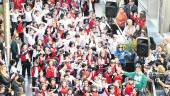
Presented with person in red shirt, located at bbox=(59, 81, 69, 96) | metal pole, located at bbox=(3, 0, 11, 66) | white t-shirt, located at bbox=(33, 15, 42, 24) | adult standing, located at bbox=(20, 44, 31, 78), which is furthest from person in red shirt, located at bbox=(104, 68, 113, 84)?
white t-shirt, located at bbox=(33, 15, 42, 24)

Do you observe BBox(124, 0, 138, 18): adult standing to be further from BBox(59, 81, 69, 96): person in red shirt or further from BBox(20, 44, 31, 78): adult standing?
BBox(59, 81, 69, 96): person in red shirt

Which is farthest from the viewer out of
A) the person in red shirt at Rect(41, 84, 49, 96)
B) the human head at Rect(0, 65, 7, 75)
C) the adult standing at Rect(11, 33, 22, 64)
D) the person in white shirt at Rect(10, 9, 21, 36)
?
the person in white shirt at Rect(10, 9, 21, 36)

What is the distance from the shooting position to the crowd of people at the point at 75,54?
2088 cm

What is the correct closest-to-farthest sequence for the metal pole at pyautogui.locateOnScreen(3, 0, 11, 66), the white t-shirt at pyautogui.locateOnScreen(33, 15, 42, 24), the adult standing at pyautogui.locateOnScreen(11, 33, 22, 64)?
the adult standing at pyautogui.locateOnScreen(11, 33, 22, 64), the metal pole at pyautogui.locateOnScreen(3, 0, 11, 66), the white t-shirt at pyautogui.locateOnScreen(33, 15, 42, 24)

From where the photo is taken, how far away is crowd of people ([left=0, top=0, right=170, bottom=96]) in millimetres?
20875

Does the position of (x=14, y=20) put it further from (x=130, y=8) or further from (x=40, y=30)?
(x=130, y=8)

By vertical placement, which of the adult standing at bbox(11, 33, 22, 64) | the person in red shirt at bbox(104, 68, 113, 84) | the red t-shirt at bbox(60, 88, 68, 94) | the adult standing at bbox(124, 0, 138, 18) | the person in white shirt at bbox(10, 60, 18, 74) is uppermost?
the adult standing at bbox(124, 0, 138, 18)

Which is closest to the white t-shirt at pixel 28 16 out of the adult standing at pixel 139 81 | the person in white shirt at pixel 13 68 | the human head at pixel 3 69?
the person in white shirt at pixel 13 68

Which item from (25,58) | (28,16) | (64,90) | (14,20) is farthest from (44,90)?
(28,16)

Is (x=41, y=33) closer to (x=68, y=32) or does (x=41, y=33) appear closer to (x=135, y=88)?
(x=68, y=32)

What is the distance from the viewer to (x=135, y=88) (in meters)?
21.0

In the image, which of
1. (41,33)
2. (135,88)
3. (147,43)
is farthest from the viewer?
(41,33)

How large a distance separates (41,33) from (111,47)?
2.93m

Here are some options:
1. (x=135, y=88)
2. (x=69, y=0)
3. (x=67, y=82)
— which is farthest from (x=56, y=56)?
(x=69, y=0)
